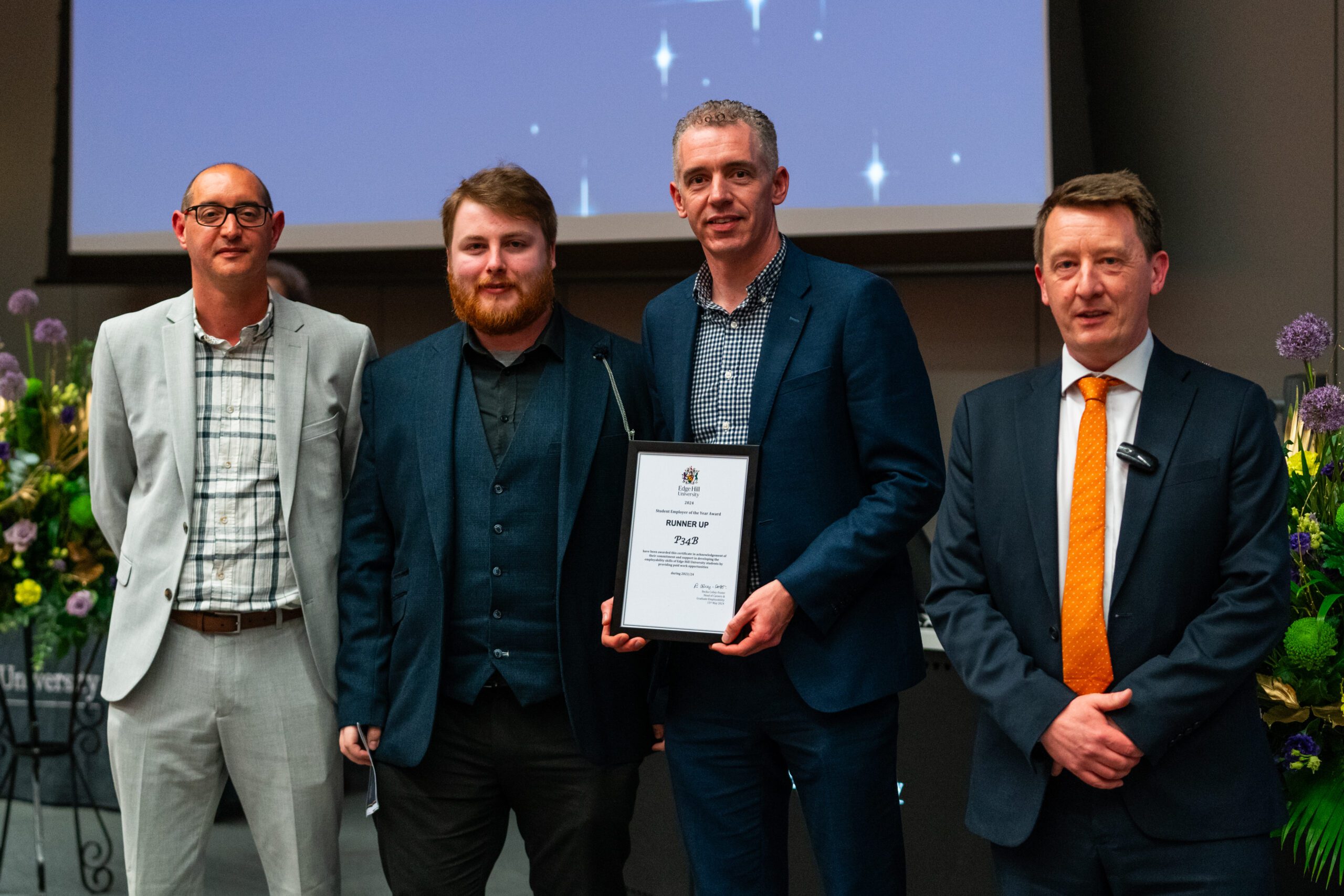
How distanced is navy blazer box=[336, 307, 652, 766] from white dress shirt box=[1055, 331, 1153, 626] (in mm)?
727

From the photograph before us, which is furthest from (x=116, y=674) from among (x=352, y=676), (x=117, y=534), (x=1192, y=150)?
(x=1192, y=150)

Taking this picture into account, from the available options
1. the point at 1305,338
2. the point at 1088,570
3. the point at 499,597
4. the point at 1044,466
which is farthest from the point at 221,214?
the point at 1305,338

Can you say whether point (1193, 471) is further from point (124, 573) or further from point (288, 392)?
point (124, 573)

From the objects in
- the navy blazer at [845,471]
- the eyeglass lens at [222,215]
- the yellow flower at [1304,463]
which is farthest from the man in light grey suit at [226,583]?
the yellow flower at [1304,463]

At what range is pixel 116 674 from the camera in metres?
2.16

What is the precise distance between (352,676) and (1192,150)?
11.1ft

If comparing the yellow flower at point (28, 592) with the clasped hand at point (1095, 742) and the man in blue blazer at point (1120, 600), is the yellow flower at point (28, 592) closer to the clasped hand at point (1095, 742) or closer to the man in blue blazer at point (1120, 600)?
the man in blue blazer at point (1120, 600)

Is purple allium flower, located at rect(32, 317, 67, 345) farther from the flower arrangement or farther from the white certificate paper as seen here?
the white certificate paper

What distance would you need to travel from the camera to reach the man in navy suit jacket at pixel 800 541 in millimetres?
1800

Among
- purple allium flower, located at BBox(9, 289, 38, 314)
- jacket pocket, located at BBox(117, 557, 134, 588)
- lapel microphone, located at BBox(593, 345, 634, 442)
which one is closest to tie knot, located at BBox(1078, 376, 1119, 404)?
lapel microphone, located at BBox(593, 345, 634, 442)

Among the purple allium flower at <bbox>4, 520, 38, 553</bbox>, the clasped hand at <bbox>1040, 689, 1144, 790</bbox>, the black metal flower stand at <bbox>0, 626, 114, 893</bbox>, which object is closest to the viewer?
the clasped hand at <bbox>1040, 689, 1144, 790</bbox>

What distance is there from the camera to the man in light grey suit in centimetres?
214

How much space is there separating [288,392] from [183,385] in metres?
0.20

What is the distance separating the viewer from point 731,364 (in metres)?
1.91
